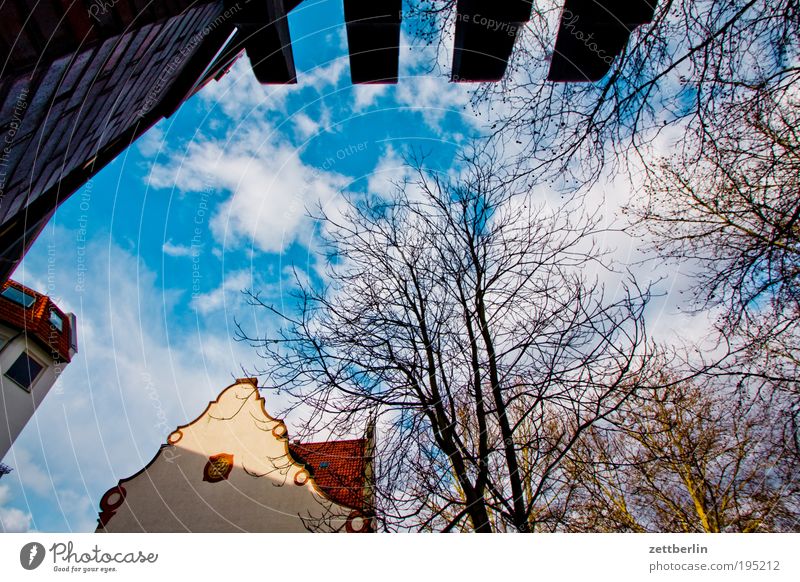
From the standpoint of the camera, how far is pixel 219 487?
8.48 m

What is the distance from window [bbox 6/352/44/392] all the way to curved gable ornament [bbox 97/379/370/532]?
5.14 meters

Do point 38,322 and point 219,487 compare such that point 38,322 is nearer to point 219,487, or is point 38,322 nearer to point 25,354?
point 25,354

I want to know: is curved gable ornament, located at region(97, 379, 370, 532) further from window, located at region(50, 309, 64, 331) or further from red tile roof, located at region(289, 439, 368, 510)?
window, located at region(50, 309, 64, 331)

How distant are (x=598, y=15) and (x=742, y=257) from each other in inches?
116

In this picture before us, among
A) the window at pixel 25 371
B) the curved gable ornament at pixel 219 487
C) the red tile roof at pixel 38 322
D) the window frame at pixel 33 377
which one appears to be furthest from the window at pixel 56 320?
the curved gable ornament at pixel 219 487

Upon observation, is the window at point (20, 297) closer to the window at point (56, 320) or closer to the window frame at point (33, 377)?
the window at point (56, 320)

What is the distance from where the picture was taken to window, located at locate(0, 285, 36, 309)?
10141mm

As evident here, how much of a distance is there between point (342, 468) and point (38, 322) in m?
11.0

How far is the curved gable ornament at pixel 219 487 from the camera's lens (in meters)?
7.87

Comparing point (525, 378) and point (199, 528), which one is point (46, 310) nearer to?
point (199, 528)

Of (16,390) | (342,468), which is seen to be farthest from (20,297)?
(342,468)

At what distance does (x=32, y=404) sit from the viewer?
1066 centimetres

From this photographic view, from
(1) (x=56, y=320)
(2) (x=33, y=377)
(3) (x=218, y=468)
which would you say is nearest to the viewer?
(3) (x=218, y=468)

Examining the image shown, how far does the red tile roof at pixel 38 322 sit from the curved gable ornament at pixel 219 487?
4.93m
